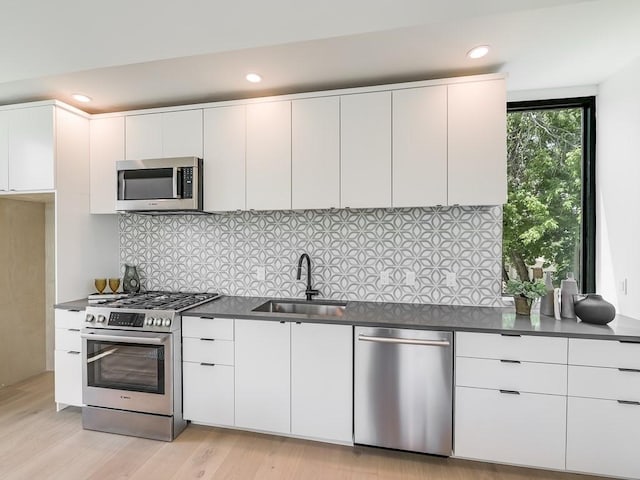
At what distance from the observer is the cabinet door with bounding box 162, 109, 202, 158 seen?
Answer: 2.64m

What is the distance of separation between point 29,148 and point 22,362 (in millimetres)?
2076

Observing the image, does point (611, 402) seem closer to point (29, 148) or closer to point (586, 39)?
point (586, 39)

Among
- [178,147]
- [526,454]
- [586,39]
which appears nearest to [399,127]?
[586,39]

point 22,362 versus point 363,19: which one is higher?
point 363,19

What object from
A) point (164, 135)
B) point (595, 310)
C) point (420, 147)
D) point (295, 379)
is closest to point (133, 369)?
point (295, 379)

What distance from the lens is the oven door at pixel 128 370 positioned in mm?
2254

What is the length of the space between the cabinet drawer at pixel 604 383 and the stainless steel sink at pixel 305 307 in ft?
4.78

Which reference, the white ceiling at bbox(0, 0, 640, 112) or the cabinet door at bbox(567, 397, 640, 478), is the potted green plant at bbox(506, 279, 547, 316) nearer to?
the cabinet door at bbox(567, 397, 640, 478)

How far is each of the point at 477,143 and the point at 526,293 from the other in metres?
1.03

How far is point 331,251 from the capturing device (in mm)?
2732

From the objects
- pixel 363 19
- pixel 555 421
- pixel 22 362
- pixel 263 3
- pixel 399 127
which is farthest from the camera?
pixel 22 362

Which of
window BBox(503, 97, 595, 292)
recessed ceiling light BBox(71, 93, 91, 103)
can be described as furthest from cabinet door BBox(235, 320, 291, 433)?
recessed ceiling light BBox(71, 93, 91, 103)

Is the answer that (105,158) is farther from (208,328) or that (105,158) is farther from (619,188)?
(619,188)

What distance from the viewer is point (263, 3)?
5.22 feet
